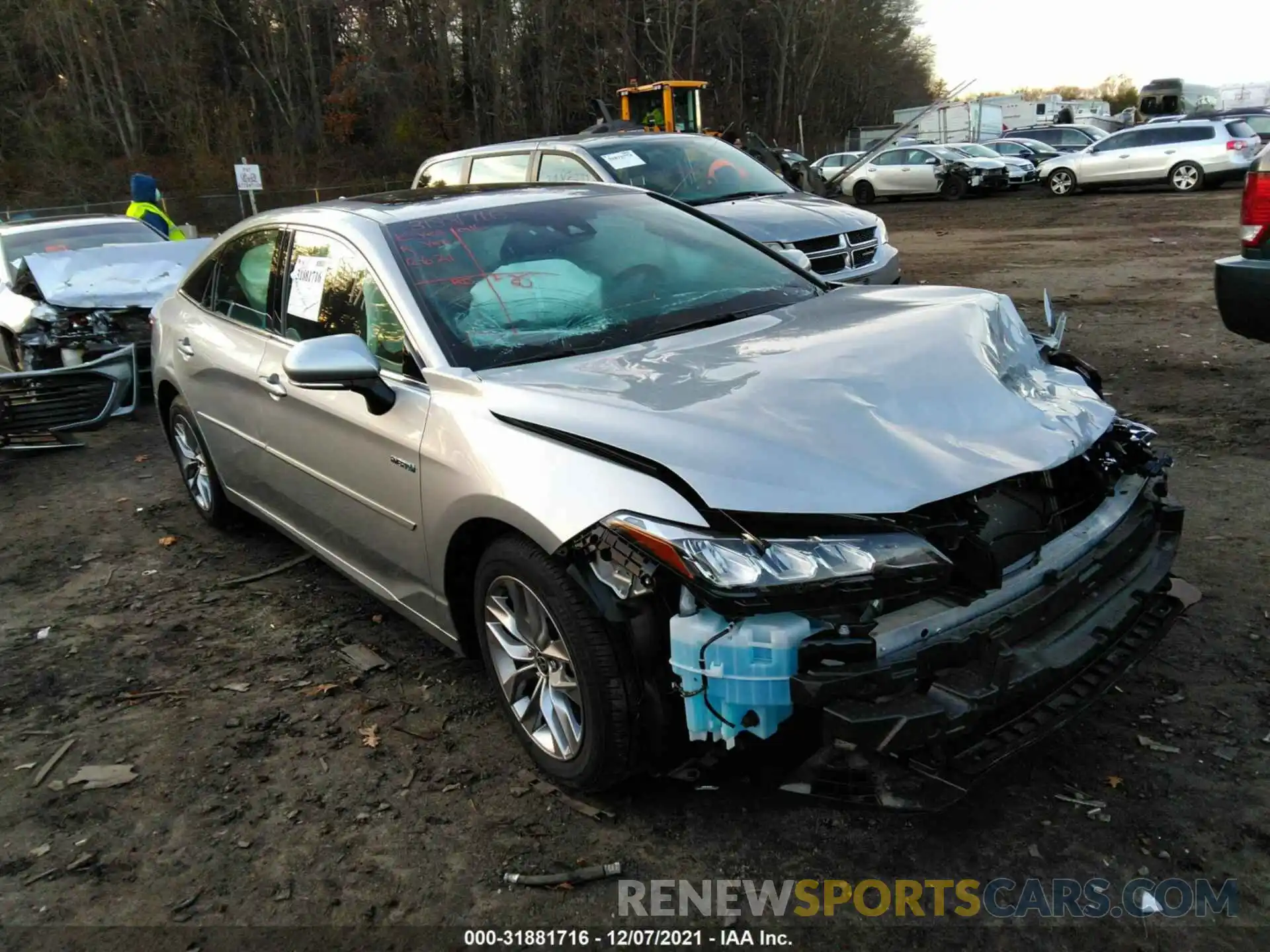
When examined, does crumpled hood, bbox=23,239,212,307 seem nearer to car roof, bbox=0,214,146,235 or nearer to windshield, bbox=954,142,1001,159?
car roof, bbox=0,214,146,235

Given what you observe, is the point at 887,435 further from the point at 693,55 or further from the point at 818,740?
the point at 693,55

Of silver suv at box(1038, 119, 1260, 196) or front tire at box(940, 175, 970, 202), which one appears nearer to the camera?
silver suv at box(1038, 119, 1260, 196)

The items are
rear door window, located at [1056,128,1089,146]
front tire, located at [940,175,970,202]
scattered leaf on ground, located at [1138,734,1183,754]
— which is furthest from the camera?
rear door window, located at [1056,128,1089,146]

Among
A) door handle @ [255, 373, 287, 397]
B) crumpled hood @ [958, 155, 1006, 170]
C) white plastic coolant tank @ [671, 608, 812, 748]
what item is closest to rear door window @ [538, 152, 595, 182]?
door handle @ [255, 373, 287, 397]

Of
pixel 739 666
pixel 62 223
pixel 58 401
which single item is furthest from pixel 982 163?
pixel 739 666

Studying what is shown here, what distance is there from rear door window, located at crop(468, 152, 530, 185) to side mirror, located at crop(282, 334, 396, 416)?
6571 millimetres

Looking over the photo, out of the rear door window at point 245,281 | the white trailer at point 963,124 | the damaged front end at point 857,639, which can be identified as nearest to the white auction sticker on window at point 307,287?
the rear door window at point 245,281

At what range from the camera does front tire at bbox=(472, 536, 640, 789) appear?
2.58 meters

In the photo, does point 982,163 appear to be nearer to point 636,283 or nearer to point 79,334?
point 79,334

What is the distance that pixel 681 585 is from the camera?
7.86 feet

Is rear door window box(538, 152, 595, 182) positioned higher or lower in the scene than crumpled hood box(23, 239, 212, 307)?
higher

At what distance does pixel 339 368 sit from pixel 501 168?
7.08 m

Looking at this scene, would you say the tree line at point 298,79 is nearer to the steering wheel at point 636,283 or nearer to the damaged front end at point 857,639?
the steering wheel at point 636,283

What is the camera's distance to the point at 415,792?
304cm
